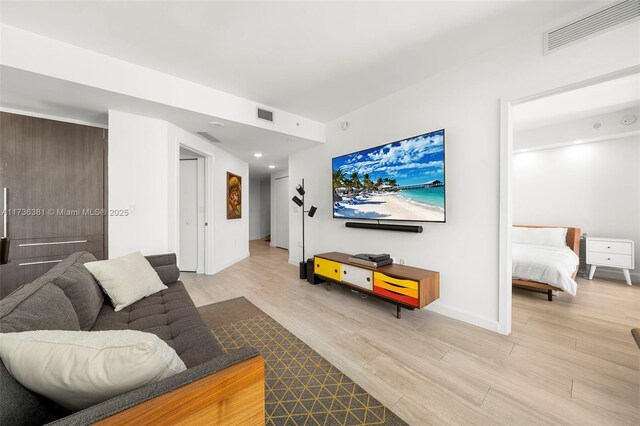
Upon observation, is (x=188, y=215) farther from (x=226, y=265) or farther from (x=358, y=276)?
(x=358, y=276)

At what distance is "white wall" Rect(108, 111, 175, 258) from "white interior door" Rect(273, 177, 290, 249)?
407cm

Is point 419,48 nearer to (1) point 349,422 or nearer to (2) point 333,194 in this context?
(2) point 333,194

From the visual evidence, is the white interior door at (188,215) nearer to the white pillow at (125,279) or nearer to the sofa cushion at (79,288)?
the white pillow at (125,279)

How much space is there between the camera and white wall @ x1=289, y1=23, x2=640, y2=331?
6.29ft

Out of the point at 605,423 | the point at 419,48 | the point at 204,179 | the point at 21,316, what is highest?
the point at 419,48

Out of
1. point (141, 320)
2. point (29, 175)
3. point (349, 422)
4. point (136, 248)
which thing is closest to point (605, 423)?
point (349, 422)

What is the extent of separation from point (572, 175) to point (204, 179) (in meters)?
6.52

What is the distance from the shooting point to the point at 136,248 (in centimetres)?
292

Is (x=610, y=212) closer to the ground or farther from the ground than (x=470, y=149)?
closer to the ground

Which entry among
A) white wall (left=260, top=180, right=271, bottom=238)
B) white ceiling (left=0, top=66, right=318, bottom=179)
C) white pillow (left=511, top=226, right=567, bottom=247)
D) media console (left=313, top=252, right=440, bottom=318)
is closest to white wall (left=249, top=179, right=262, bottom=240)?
white wall (left=260, top=180, right=271, bottom=238)

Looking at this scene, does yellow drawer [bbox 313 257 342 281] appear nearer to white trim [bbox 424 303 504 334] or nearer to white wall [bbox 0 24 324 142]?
white trim [bbox 424 303 504 334]

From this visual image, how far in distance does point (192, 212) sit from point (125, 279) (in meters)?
2.73

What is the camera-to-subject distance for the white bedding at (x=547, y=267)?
2.88 m

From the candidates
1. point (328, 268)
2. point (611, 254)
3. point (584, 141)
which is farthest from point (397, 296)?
point (584, 141)
